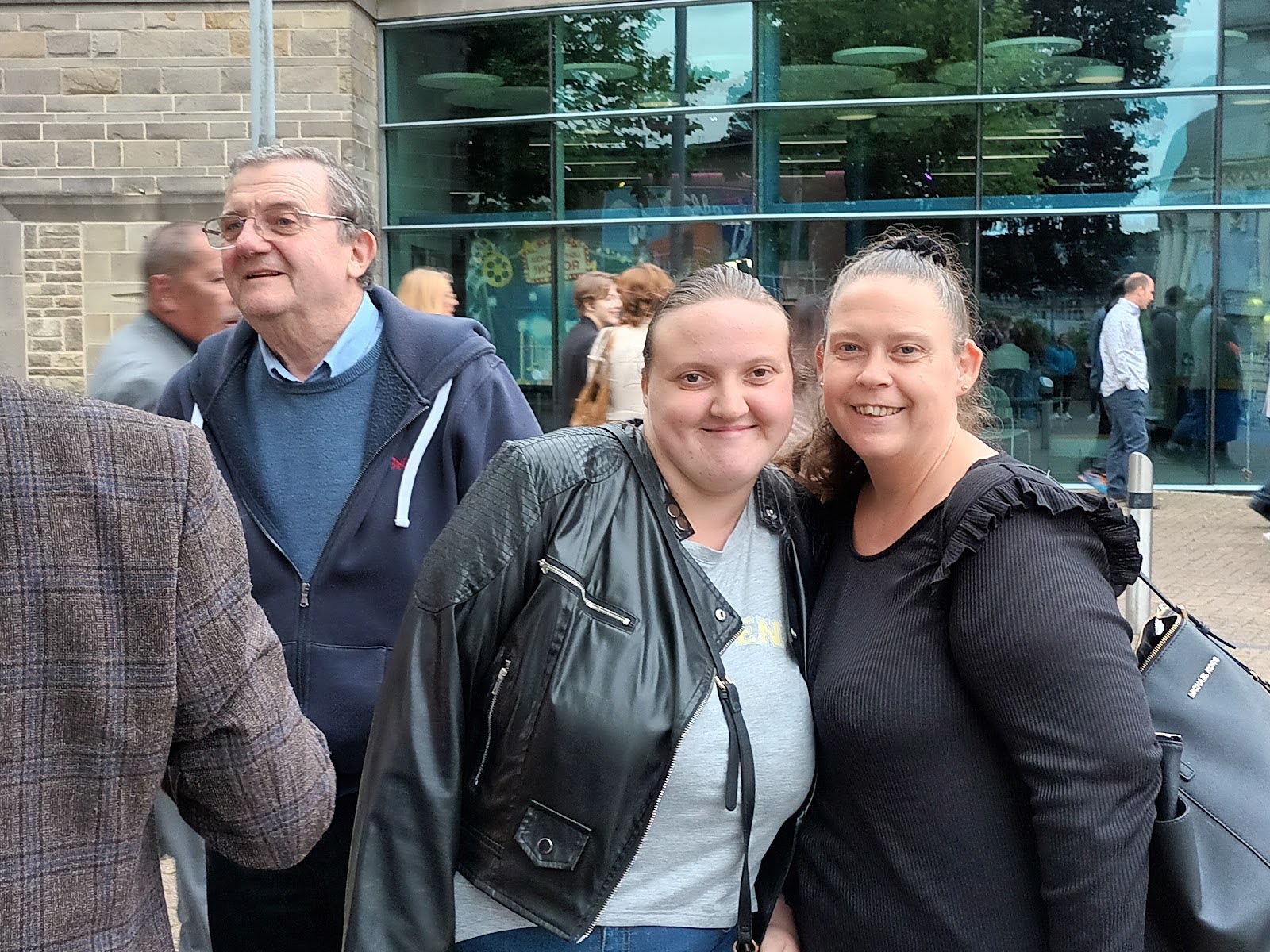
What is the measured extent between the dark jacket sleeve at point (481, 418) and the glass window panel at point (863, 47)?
1178 cm

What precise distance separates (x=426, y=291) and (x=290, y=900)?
4757mm

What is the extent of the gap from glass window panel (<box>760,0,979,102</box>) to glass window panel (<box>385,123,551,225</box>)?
260 cm

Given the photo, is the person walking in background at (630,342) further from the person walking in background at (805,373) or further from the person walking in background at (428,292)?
the person walking in background at (805,373)

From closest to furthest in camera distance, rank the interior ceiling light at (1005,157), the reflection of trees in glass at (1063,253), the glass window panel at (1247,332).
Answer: the glass window panel at (1247,332) < the reflection of trees in glass at (1063,253) < the interior ceiling light at (1005,157)

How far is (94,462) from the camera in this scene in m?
1.43

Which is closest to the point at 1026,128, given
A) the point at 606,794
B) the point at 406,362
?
the point at 406,362

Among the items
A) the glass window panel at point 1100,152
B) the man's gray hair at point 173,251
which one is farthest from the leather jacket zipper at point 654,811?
the glass window panel at point 1100,152

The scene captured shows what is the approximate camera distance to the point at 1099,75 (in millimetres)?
13477

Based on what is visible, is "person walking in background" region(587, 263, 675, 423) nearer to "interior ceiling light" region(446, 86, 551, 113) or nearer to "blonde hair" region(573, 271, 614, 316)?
"blonde hair" region(573, 271, 614, 316)

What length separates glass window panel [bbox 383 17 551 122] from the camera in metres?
14.3

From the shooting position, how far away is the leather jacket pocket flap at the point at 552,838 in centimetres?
200

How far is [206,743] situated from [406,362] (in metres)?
1.36

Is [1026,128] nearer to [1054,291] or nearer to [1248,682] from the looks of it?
[1054,291]

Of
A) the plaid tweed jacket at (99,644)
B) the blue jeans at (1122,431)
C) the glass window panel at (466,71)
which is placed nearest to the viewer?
the plaid tweed jacket at (99,644)
